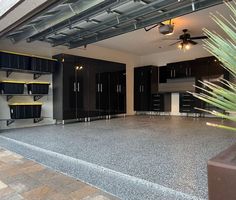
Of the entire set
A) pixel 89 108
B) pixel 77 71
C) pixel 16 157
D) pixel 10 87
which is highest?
pixel 77 71

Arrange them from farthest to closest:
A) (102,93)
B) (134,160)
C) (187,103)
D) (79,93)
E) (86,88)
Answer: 1. (187,103)
2. (102,93)
3. (86,88)
4. (79,93)
5. (134,160)

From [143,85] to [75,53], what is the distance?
320 centimetres

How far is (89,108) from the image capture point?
21.1 ft

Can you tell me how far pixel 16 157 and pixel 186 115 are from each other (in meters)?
6.36

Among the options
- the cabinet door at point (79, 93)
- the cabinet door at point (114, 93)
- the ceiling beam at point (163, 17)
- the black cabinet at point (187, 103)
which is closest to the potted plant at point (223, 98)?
A: the ceiling beam at point (163, 17)

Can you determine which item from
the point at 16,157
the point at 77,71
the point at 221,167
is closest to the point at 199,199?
the point at 221,167

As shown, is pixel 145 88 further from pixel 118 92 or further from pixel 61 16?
pixel 61 16

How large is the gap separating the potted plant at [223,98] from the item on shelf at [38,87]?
5.26m

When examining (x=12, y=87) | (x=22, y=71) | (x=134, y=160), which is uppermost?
(x=22, y=71)

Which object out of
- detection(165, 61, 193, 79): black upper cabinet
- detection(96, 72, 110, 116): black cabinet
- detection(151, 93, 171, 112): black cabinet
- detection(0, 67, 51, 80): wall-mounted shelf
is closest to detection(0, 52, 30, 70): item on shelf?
detection(0, 67, 51, 80): wall-mounted shelf

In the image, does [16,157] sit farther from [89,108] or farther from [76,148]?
[89,108]

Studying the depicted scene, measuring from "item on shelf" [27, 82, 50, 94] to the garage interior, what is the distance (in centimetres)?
3

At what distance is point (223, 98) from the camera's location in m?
0.56

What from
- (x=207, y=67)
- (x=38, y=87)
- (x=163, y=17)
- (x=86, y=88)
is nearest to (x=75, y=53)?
(x=86, y=88)
